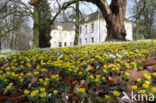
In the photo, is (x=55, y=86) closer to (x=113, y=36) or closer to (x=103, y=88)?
(x=103, y=88)

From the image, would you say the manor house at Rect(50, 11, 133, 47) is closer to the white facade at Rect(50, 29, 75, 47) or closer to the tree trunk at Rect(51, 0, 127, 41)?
the white facade at Rect(50, 29, 75, 47)

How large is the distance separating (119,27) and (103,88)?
9243mm

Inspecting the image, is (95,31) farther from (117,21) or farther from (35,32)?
(35,32)

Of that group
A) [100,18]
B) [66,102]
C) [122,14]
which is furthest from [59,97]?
[100,18]

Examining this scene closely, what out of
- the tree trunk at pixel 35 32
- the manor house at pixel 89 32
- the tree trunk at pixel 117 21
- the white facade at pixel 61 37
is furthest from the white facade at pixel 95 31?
the tree trunk at pixel 35 32

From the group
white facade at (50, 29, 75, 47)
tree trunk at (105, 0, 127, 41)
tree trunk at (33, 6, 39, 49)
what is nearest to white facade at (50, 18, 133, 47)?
white facade at (50, 29, 75, 47)

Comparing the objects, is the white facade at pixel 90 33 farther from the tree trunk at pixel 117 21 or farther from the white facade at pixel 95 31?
the tree trunk at pixel 117 21

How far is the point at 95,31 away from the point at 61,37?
17048mm

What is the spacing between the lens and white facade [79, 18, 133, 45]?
2948 centimetres

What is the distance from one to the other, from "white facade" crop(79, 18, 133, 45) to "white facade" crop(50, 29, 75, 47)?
949 centimetres

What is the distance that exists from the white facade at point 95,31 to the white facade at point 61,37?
9.49 metres

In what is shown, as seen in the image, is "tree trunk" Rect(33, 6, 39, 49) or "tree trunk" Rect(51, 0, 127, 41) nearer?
"tree trunk" Rect(51, 0, 127, 41)

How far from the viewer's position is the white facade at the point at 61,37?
43631 mm

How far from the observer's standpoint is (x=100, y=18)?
29.6 metres
